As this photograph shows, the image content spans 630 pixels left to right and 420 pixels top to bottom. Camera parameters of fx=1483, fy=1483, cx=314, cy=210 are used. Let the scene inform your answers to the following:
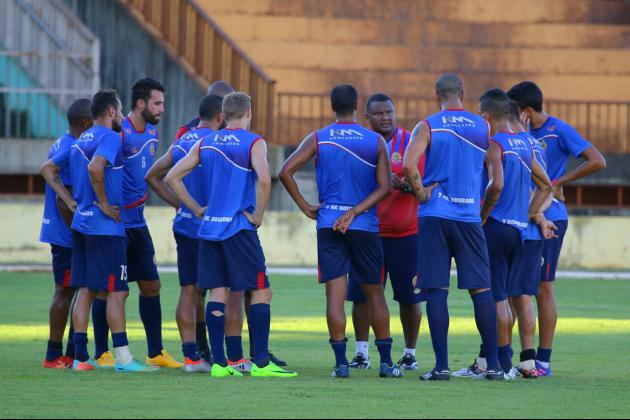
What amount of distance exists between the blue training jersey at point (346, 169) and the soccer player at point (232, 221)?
493 millimetres

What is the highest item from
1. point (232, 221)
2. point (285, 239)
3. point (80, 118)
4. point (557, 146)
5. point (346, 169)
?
point (80, 118)

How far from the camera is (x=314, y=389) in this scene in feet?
34.2

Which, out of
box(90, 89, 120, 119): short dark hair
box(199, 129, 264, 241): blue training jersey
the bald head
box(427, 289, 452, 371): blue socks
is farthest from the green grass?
the bald head

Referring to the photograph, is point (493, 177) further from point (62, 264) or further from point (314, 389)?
point (62, 264)

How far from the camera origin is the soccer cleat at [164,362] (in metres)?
12.3

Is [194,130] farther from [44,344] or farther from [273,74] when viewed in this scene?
[273,74]

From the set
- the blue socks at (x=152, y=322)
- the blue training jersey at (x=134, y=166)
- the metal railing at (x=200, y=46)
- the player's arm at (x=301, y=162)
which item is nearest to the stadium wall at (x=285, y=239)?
the metal railing at (x=200, y=46)

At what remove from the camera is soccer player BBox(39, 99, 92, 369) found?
40.4 ft

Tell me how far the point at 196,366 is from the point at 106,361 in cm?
85

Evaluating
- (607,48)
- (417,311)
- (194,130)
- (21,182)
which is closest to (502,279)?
(417,311)

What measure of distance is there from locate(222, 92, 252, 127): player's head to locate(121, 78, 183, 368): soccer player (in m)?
0.99

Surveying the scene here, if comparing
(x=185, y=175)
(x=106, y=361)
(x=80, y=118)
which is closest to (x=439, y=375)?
(x=185, y=175)

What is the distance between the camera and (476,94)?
33500 mm

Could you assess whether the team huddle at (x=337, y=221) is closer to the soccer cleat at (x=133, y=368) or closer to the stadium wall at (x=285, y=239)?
the soccer cleat at (x=133, y=368)
